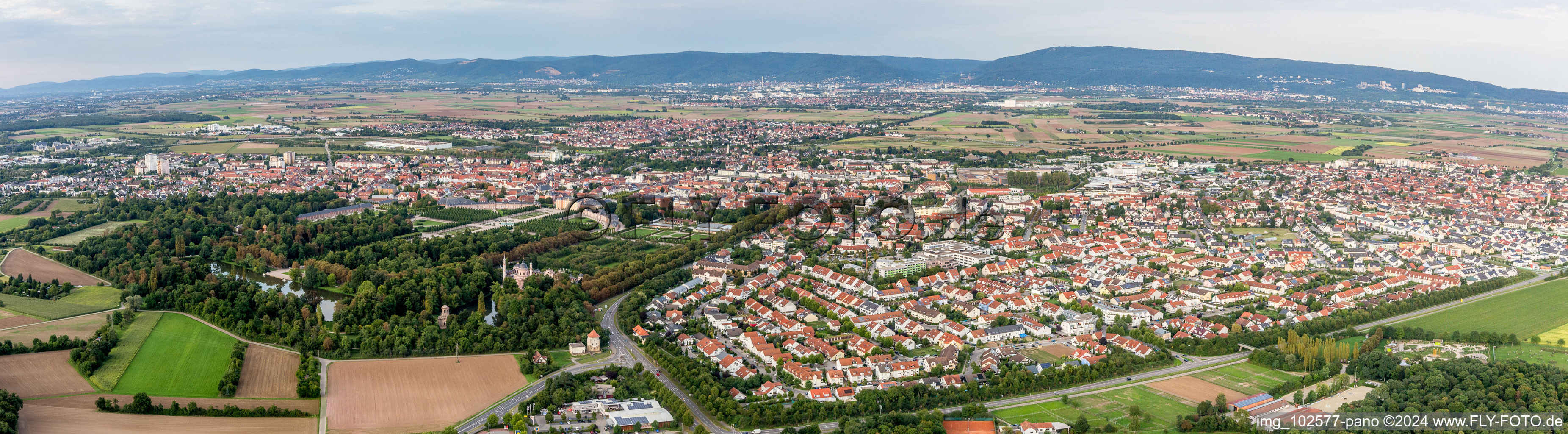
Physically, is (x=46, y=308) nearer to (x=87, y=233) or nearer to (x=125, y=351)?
(x=125, y=351)

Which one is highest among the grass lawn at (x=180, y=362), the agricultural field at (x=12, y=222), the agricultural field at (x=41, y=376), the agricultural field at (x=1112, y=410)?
the agricultural field at (x=12, y=222)

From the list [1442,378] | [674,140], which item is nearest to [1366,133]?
[674,140]

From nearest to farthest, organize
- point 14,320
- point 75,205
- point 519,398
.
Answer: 1. point 519,398
2. point 14,320
3. point 75,205

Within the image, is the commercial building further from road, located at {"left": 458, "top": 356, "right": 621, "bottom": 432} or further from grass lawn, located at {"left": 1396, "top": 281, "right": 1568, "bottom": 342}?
grass lawn, located at {"left": 1396, "top": 281, "right": 1568, "bottom": 342}

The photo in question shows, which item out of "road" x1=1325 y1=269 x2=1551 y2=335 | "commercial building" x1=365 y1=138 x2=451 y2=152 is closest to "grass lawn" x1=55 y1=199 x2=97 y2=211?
"commercial building" x1=365 y1=138 x2=451 y2=152

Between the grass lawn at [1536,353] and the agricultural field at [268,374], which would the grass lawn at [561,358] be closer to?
the agricultural field at [268,374]

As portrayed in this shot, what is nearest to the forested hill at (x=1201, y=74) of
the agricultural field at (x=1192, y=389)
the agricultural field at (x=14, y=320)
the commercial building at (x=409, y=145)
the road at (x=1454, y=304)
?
the commercial building at (x=409, y=145)

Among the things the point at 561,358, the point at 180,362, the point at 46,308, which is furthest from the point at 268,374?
the point at 46,308

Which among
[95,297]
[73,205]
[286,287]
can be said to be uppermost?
[73,205]
